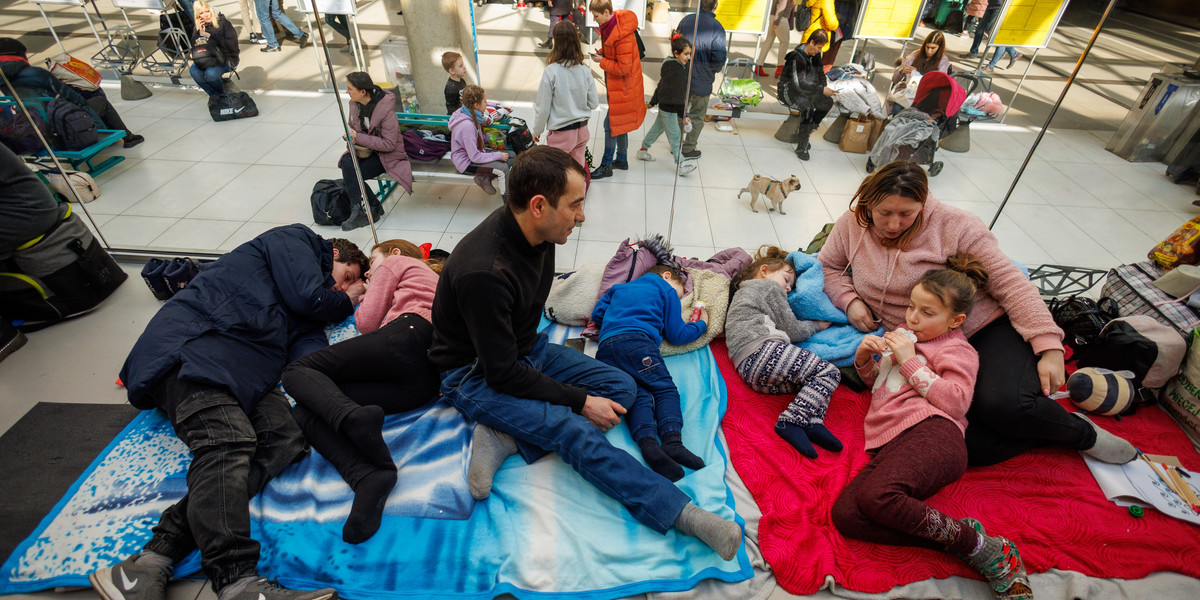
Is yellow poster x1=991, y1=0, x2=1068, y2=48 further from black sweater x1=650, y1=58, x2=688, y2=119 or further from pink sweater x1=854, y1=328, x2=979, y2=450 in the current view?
pink sweater x1=854, y1=328, x2=979, y2=450

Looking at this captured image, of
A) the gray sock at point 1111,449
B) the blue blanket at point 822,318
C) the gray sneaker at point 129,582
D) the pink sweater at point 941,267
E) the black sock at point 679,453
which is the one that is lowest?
the black sock at point 679,453

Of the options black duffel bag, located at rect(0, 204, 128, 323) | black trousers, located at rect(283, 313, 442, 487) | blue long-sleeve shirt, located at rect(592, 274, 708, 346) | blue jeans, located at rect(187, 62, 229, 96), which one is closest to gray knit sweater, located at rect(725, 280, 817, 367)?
blue long-sleeve shirt, located at rect(592, 274, 708, 346)

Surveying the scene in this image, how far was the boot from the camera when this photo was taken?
4145 mm

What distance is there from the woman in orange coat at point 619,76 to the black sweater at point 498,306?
304 cm

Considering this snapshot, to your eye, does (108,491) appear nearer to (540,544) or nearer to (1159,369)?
(540,544)

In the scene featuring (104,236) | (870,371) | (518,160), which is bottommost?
(104,236)

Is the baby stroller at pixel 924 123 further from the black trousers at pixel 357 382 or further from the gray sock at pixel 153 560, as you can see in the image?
the gray sock at pixel 153 560

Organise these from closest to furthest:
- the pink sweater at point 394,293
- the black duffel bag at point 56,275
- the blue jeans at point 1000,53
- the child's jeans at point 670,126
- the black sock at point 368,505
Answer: the black sock at point 368,505 → the pink sweater at point 394,293 → the black duffel bag at point 56,275 → the child's jeans at point 670,126 → the blue jeans at point 1000,53

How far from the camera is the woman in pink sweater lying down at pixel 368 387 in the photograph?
210cm

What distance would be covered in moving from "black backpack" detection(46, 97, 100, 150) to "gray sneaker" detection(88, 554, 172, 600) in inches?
172

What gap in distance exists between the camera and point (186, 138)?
206 inches

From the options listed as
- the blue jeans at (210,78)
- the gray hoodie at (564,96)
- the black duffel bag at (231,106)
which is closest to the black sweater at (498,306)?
the gray hoodie at (564,96)

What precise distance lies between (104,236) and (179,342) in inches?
104

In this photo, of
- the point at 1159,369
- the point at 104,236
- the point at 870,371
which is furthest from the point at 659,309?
the point at 104,236
